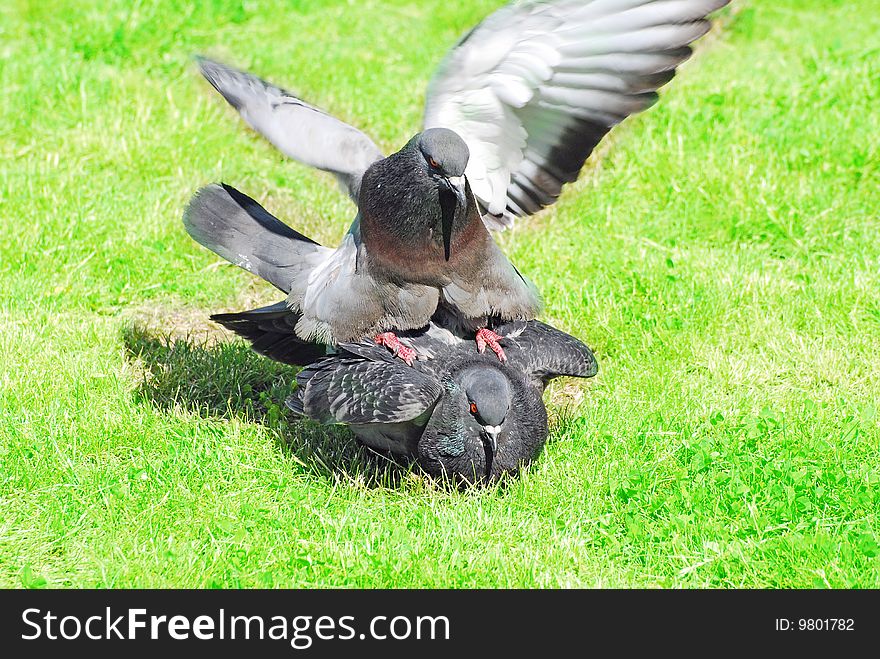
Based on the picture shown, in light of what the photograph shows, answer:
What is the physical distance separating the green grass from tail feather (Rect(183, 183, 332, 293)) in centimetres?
67

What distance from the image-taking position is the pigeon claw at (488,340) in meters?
5.03

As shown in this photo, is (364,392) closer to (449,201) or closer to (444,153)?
(449,201)

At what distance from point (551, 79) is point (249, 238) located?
5.43ft

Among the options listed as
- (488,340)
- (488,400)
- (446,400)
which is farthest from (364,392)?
(488,340)

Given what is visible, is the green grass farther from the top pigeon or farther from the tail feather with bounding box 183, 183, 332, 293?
the top pigeon

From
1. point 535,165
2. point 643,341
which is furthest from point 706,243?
point 535,165

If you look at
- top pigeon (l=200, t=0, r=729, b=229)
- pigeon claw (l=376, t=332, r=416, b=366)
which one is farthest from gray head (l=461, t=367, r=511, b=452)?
top pigeon (l=200, t=0, r=729, b=229)

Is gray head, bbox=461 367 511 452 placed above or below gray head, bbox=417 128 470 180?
below

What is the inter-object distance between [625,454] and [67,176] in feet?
→ 13.7

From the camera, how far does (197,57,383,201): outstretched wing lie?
511 centimetres

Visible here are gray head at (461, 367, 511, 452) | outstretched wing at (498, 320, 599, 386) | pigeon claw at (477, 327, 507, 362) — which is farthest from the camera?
pigeon claw at (477, 327, 507, 362)

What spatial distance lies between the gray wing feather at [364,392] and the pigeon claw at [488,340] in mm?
474

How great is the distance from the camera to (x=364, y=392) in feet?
14.8
